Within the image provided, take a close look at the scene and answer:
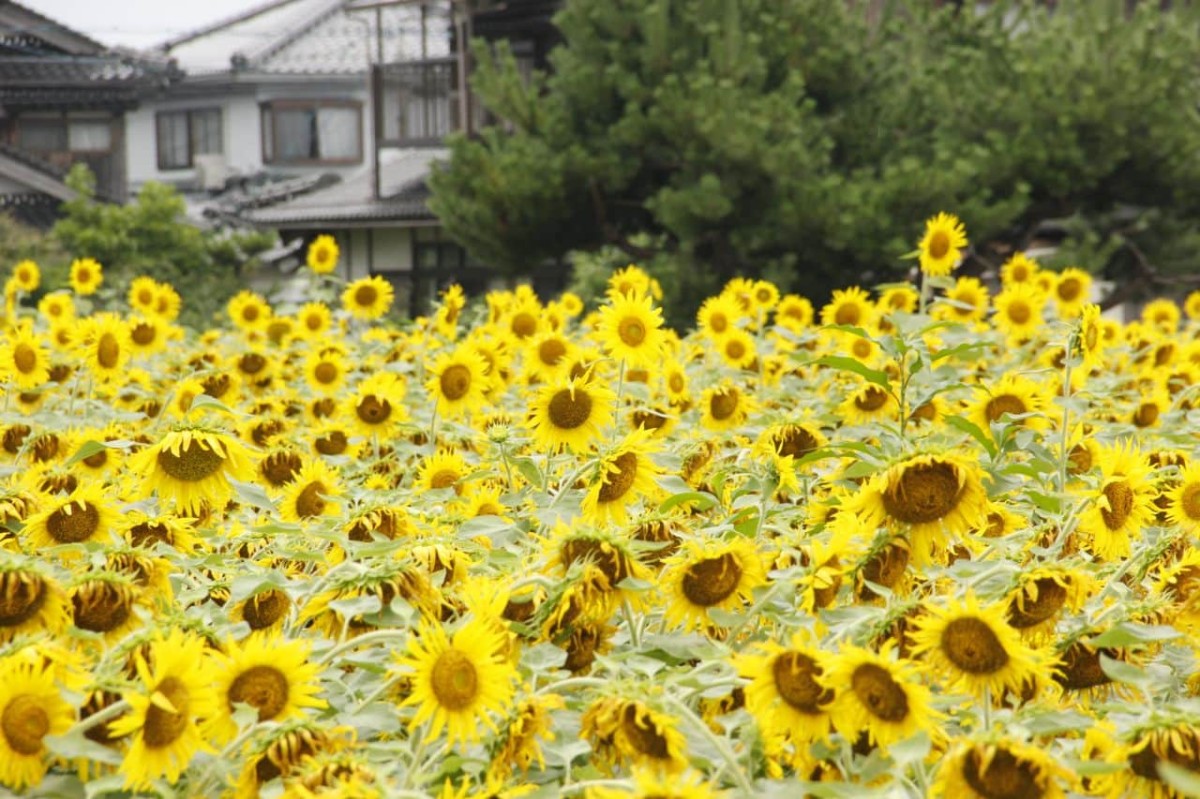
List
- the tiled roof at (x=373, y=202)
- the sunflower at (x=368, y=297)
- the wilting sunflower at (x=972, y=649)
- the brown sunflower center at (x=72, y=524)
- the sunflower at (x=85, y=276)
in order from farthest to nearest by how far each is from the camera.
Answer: the tiled roof at (x=373, y=202), the sunflower at (x=85, y=276), the sunflower at (x=368, y=297), the brown sunflower center at (x=72, y=524), the wilting sunflower at (x=972, y=649)

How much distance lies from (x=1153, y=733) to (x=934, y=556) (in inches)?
16.4

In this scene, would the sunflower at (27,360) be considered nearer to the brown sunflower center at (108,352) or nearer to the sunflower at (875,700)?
the brown sunflower center at (108,352)

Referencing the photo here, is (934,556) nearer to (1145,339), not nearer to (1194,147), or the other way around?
(1145,339)

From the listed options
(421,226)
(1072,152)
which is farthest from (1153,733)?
(421,226)

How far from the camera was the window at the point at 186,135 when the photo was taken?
82.4ft

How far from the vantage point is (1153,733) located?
1.06 meters

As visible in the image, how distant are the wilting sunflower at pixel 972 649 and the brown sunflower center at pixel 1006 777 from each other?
0.14 meters

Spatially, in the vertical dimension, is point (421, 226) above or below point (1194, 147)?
below

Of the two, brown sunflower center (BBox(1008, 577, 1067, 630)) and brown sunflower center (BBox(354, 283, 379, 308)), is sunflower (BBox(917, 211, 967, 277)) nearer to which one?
brown sunflower center (BBox(354, 283, 379, 308))

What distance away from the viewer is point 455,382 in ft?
8.20

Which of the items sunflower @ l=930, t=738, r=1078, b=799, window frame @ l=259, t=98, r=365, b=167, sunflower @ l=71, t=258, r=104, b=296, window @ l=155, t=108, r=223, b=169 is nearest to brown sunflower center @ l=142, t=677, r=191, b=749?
sunflower @ l=930, t=738, r=1078, b=799

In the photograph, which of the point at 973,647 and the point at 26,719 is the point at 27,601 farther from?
the point at 973,647

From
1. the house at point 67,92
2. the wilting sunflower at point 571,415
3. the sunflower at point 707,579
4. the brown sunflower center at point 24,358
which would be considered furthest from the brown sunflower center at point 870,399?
the house at point 67,92

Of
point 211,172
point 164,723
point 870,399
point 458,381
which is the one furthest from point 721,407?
point 211,172
